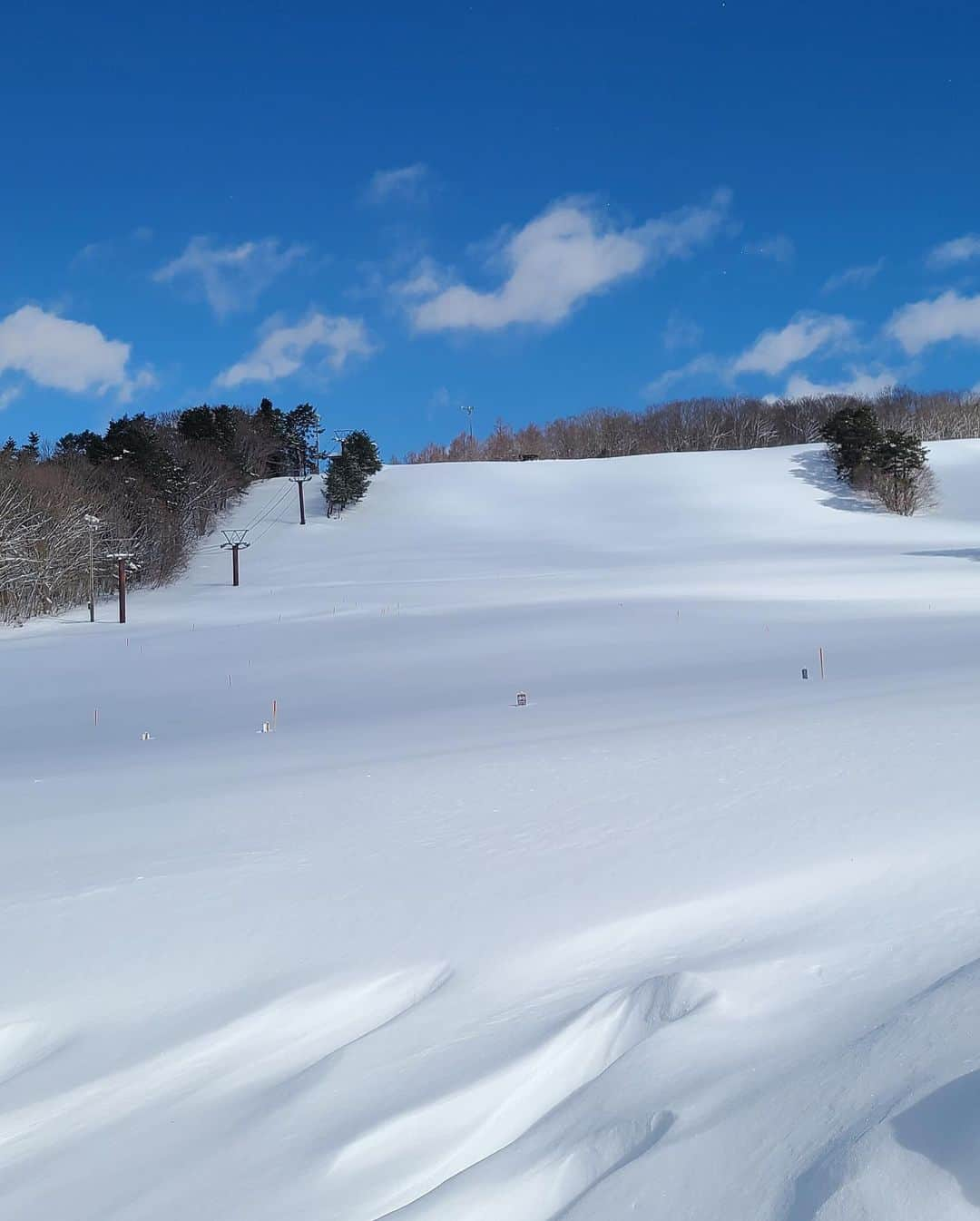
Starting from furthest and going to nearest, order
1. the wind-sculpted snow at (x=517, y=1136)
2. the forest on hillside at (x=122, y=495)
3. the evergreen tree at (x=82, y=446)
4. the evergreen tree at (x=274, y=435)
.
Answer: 1. the evergreen tree at (x=274, y=435)
2. the evergreen tree at (x=82, y=446)
3. the forest on hillside at (x=122, y=495)
4. the wind-sculpted snow at (x=517, y=1136)

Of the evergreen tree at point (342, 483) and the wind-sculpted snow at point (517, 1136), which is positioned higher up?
the evergreen tree at point (342, 483)

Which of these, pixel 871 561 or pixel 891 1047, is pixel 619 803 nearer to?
pixel 891 1047

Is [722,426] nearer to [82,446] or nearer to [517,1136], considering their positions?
[82,446]

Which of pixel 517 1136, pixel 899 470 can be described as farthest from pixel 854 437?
pixel 517 1136

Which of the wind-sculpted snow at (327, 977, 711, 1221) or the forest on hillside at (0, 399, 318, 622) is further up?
the forest on hillside at (0, 399, 318, 622)

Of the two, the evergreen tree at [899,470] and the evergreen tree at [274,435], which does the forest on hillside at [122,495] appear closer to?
the evergreen tree at [274,435]

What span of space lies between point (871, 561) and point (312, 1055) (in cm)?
3967

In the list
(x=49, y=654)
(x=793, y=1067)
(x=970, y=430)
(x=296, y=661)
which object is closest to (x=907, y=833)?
(x=793, y=1067)

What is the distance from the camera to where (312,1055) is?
4496 mm

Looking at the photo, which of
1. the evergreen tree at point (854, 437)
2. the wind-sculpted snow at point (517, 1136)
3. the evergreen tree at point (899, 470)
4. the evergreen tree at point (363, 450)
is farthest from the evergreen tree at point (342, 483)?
the wind-sculpted snow at point (517, 1136)

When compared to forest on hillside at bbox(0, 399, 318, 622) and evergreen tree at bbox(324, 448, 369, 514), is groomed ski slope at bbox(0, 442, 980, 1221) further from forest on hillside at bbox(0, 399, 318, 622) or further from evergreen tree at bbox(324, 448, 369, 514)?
evergreen tree at bbox(324, 448, 369, 514)

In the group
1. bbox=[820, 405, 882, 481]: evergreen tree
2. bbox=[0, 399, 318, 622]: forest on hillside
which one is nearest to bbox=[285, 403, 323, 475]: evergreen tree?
bbox=[0, 399, 318, 622]: forest on hillside

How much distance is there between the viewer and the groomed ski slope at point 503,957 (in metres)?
3.21

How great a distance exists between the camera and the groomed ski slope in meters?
3.21
